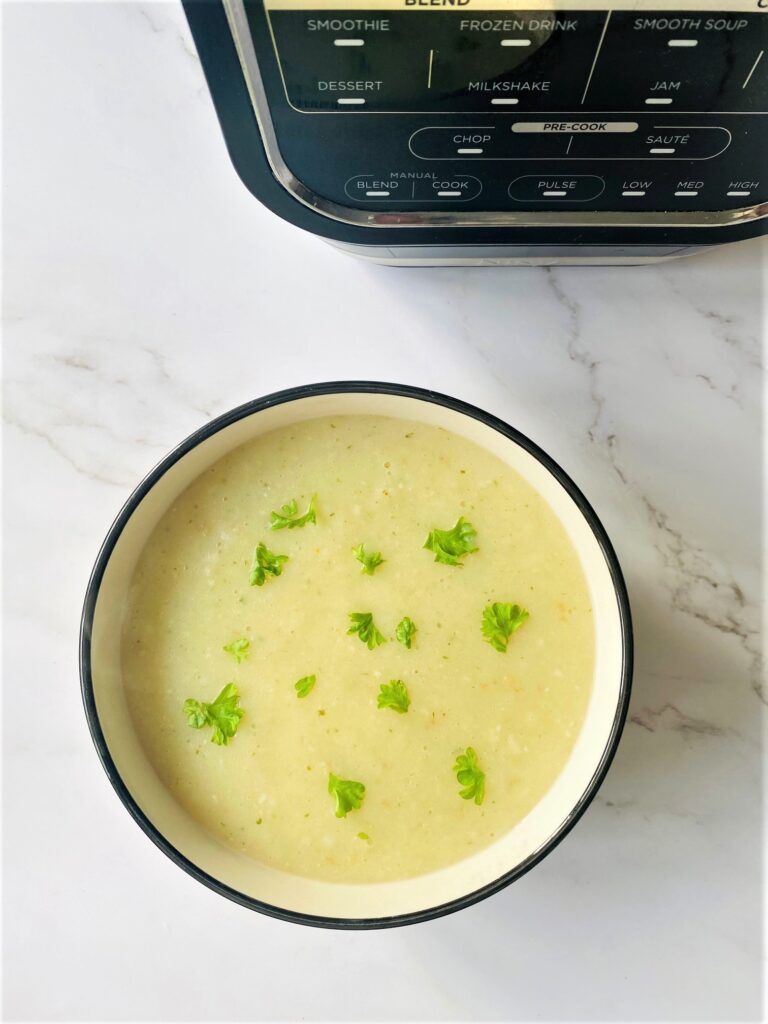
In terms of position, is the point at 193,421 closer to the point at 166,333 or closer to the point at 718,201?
the point at 166,333

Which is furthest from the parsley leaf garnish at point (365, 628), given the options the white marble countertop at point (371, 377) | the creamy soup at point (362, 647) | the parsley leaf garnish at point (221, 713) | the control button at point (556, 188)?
the control button at point (556, 188)

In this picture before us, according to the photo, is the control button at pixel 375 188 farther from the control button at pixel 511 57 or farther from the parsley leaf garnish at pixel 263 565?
the parsley leaf garnish at pixel 263 565

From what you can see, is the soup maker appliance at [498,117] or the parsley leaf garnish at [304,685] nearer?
the soup maker appliance at [498,117]

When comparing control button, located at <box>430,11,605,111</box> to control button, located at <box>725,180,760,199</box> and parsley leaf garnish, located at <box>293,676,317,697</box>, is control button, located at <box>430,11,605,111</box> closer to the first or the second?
control button, located at <box>725,180,760,199</box>

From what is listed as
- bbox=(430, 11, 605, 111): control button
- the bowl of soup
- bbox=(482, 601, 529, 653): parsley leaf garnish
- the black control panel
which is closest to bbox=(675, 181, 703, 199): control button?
the black control panel

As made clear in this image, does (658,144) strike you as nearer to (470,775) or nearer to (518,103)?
(518,103)

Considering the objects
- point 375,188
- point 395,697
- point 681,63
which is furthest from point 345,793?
point 681,63
